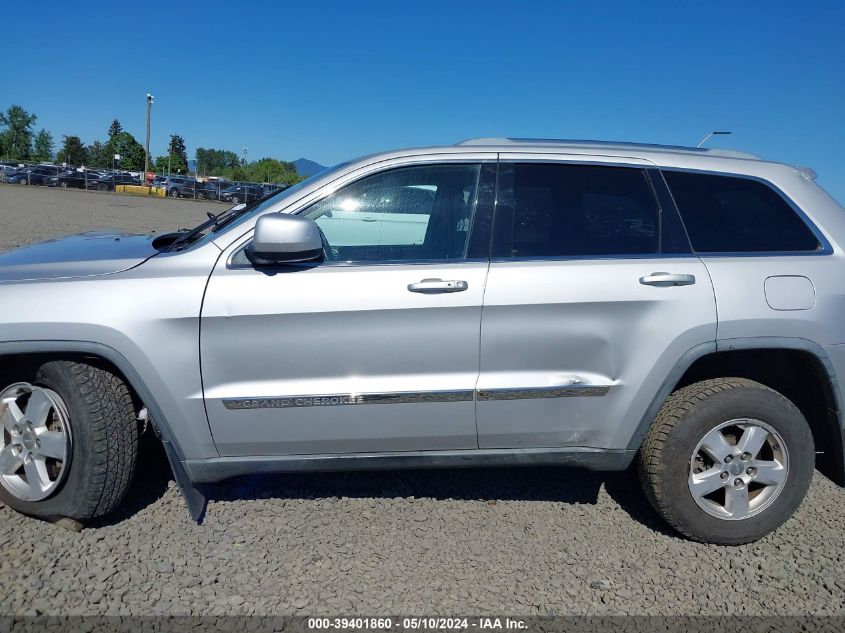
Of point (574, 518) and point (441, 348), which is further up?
point (441, 348)

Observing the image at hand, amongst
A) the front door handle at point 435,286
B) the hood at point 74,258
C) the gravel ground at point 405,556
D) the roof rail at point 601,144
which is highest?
the roof rail at point 601,144

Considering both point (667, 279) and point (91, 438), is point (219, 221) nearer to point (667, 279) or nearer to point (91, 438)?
point (91, 438)

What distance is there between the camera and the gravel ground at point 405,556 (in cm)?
262

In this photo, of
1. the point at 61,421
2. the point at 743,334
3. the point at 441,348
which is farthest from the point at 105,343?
the point at 743,334

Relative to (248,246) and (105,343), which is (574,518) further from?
(105,343)

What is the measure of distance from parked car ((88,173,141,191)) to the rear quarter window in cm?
4494

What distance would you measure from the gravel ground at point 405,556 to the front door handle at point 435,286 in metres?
1.18

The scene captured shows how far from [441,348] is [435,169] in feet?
2.91

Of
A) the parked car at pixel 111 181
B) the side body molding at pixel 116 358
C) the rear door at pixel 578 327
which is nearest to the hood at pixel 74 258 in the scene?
the side body molding at pixel 116 358

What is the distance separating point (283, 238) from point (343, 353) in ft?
1.80

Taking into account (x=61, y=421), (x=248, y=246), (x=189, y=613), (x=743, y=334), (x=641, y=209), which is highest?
(x=641, y=209)

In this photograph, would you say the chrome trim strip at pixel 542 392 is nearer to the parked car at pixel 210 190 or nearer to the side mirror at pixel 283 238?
the side mirror at pixel 283 238

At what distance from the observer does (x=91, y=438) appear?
9.35 feet

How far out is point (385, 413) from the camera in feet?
9.36
